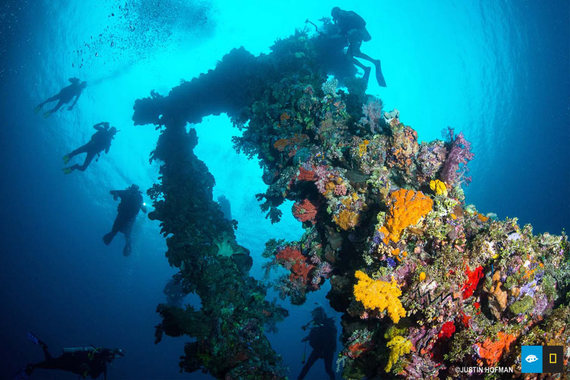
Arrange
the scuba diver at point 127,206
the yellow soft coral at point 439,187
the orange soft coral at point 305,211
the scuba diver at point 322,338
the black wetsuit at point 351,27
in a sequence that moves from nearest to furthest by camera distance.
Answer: the yellow soft coral at point 439,187 < the orange soft coral at point 305,211 < the black wetsuit at point 351,27 < the scuba diver at point 322,338 < the scuba diver at point 127,206

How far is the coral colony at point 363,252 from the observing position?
3348 millimetres

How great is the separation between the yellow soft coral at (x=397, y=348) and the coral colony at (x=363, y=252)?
0.02 metres

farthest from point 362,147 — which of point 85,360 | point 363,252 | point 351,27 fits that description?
point 85,360

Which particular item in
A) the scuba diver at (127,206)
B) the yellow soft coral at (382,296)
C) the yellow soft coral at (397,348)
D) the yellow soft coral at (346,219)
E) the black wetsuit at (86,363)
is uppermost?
the scuba diver at (127,206)

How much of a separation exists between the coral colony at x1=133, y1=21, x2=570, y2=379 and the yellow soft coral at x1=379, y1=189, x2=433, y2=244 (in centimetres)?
2

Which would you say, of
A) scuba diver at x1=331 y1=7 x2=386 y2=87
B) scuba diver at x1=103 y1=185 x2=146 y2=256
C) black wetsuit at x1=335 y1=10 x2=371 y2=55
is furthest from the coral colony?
scuba diver at x1=103 y1=185 x2=146 y2=256

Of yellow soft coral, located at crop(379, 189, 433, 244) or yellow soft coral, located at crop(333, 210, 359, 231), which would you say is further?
yellow soft coral, located at crop(333, 210, 359, 231)

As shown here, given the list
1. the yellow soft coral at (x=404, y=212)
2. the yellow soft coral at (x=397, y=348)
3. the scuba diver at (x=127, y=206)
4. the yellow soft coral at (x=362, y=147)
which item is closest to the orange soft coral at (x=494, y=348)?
the yellow soft coral at (x=397, y=348)

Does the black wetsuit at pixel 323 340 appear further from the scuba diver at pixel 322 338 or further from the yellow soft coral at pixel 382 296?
the yellow soft coral at pixel 382 296

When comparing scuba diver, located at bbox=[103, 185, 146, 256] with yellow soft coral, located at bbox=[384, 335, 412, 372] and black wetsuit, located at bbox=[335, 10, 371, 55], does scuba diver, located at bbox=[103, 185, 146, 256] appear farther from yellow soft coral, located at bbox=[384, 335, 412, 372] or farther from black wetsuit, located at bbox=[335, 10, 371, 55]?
yellow soft coral, located at bbox=[384, 335, 412, 372]

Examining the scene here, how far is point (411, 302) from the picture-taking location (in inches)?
141

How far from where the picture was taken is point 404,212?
3.84m

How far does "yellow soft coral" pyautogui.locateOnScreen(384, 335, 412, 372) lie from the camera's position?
340 cm

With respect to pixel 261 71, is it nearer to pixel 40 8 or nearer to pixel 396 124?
pixel 396 124
